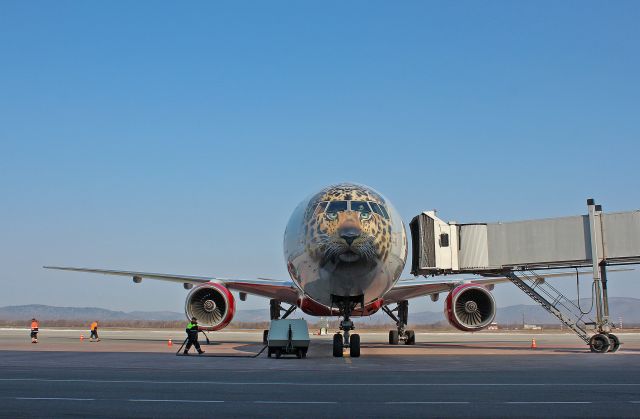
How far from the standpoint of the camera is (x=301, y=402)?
7.24 m

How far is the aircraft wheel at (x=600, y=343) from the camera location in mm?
19109

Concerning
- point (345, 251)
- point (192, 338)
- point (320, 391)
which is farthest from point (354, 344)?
point (320, 391)

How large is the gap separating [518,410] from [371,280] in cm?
895

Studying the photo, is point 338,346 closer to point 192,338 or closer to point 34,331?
point 192,338

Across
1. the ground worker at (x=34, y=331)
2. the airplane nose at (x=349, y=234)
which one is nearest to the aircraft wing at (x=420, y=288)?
the airplane nose at (x=349, y=234)

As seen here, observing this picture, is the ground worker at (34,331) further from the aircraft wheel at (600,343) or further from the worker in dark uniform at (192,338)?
the aircraft wheel at (600,343)

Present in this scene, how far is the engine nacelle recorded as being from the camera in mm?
22203

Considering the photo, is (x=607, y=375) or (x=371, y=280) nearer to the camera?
(x=607, y=375)

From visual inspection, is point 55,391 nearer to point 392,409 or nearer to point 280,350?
point 392,409

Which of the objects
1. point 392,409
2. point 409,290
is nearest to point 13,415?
point 392,409

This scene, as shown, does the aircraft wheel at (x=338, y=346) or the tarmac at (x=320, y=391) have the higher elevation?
the aircraft wheel at (x=338, y=346)

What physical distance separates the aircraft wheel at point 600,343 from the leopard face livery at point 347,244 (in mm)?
6852

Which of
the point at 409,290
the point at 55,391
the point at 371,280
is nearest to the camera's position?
the point at 55,391

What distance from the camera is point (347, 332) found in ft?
54.5
